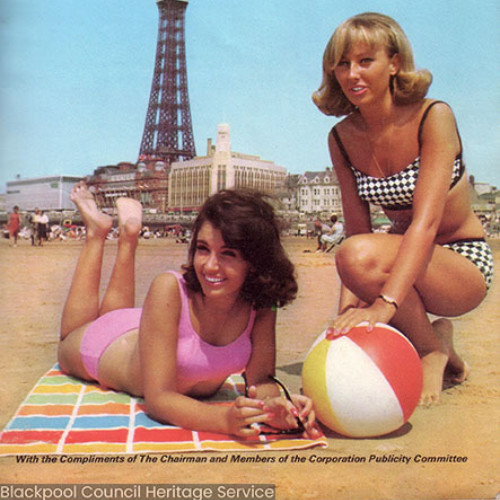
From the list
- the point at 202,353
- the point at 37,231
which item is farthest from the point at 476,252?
the point at 37,231

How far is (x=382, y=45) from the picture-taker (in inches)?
110

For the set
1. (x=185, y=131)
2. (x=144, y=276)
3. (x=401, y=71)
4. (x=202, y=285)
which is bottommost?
(x=144, y=276)

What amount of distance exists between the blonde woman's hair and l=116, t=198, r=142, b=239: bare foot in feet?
4.50

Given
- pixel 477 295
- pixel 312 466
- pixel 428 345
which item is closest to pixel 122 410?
pixel 312 466

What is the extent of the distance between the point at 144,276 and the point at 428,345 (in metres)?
7.38

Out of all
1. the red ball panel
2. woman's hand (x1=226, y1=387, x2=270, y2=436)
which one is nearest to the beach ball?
the red ball panel

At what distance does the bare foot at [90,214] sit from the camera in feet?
12.2

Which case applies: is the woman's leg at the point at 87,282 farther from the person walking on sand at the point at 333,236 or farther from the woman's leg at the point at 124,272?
the person walking on sand at the point at 333,236

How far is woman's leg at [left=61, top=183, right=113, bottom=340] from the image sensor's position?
11.8 ft

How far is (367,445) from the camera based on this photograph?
2.63 m

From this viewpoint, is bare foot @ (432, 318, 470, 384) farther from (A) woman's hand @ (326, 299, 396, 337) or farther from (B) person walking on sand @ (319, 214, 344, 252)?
(B) person walking on sand @ (319, 214, 344, 252)

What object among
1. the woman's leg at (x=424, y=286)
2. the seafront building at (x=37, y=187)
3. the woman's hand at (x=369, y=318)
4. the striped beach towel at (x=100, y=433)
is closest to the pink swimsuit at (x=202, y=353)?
the striped beach towel at (x=100, y=433)

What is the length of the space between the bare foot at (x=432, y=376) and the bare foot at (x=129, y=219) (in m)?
1.76

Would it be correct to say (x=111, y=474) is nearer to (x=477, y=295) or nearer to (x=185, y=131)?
(x=477, y=295)
